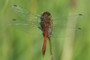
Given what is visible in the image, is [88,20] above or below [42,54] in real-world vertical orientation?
above

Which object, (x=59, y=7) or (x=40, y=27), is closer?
(x=40, y=27)

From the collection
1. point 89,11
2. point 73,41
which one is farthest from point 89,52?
point 89,11

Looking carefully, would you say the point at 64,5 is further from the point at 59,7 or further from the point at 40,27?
the point at 40,27

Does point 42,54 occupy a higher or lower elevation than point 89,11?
lower

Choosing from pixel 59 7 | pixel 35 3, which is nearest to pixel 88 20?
pixel 59 7

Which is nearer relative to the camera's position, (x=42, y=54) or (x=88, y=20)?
(x=42, y=54)

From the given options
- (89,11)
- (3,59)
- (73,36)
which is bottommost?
(3,59)

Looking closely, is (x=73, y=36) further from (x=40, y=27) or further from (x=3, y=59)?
(x=3, y=59)
